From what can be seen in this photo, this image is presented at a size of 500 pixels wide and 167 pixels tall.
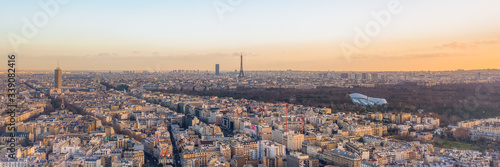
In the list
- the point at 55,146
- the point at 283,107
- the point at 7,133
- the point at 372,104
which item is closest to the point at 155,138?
the point at 55,146

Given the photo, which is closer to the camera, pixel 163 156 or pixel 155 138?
pixel 163 156

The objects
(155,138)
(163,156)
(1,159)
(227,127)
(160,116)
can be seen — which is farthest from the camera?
(160,116)

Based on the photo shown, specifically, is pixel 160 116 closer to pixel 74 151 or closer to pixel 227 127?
pixel 227 127

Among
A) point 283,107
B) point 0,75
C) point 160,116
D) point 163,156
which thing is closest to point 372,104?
point 283,107

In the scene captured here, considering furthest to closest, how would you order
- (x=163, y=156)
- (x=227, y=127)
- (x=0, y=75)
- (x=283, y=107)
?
(x=0, y=75) → (x=283, y=107) → (x=227, y=127) → (x=163, y=156)

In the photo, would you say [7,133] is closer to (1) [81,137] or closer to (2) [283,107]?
(1) [81,137]

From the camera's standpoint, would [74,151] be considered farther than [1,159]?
Yes

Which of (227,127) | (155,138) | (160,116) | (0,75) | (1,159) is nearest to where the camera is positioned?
(1,159)

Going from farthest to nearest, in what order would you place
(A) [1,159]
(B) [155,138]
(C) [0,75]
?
(C) [0,75]
(B) [155,138]
(A) [1,159]
